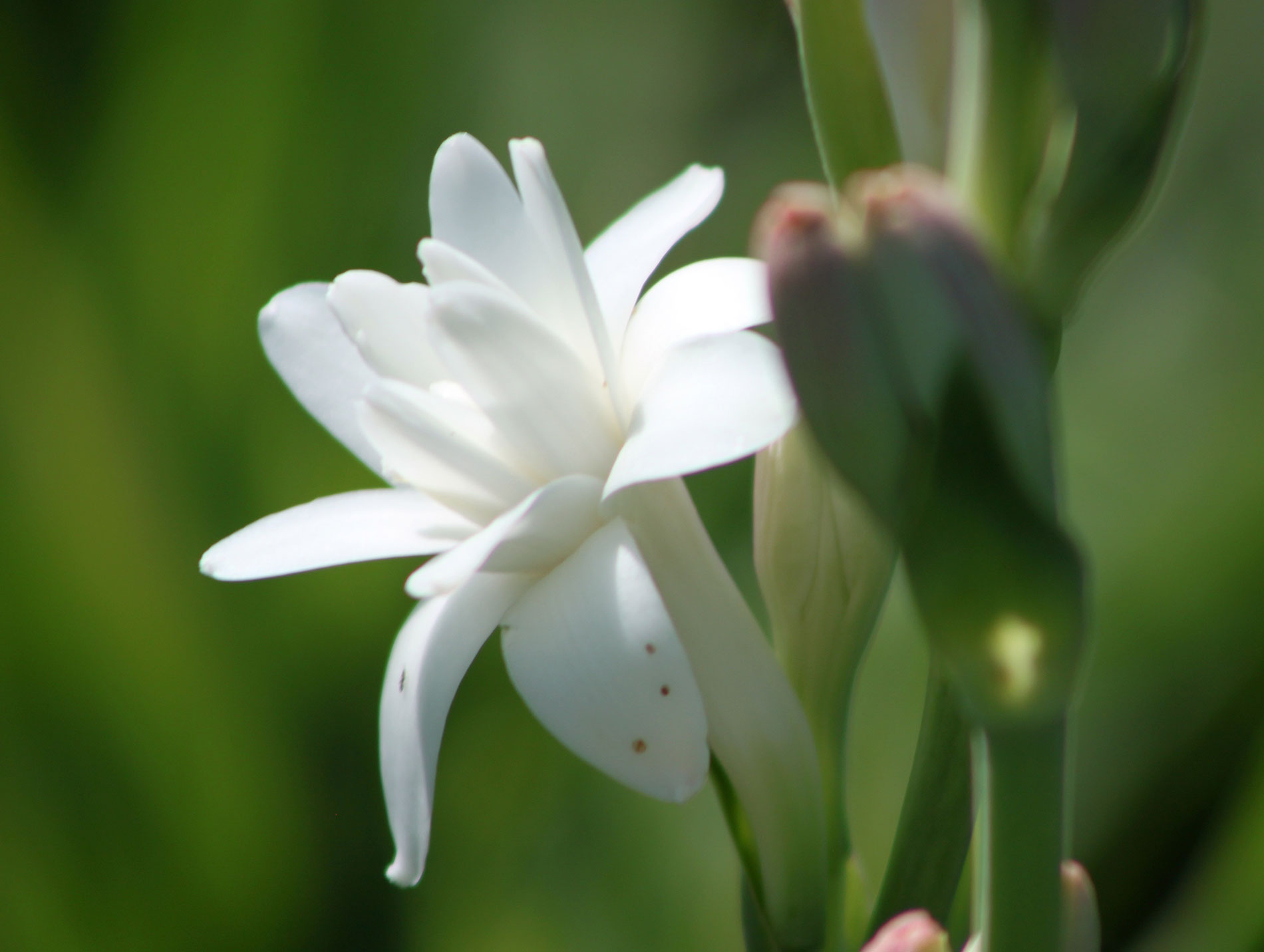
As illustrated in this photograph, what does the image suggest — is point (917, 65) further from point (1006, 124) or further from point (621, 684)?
point (621, 684)

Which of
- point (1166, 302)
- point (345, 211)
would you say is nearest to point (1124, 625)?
point (1166, 302)

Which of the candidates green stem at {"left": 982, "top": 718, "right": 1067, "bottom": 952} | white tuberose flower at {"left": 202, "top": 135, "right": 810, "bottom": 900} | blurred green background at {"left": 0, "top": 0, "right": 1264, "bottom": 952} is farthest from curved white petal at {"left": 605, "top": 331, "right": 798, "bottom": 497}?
blurred green background at {"left": 0, "top": 0, "right": 1264, "bottom": 952}

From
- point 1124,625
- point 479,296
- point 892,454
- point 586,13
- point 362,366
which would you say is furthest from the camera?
point 586,13

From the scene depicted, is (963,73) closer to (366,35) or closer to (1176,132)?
(1176,132)

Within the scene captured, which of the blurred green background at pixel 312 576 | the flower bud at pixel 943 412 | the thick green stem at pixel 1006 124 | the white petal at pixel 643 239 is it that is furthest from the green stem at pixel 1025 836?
the blurred green background at pixel 312 576

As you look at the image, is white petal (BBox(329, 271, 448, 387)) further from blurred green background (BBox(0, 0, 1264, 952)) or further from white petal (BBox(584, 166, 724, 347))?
blurred green background (BBox(0, 0, 1264, 952))

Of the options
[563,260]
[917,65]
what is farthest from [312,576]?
[917,65]
